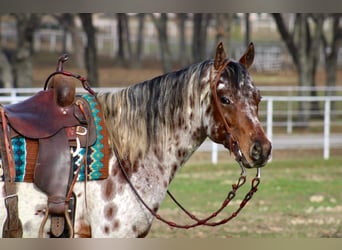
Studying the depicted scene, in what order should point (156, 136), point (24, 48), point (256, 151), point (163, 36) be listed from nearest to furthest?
1. point (256, 151)
2. point (156, 136)
3. point (24, 48)
4. point (163, 36)

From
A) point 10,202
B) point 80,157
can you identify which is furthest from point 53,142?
point 10,202

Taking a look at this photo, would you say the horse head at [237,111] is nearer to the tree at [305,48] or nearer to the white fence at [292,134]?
the white fence at [292,134]

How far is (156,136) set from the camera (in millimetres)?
4461

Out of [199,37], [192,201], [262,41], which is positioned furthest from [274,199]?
[262,41]

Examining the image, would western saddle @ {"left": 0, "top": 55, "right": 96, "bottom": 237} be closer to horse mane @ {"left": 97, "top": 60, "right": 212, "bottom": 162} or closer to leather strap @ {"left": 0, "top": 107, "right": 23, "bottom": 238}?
leather strap @ {"left": 0, "top": 107, "right": 23, "bottom": 238}

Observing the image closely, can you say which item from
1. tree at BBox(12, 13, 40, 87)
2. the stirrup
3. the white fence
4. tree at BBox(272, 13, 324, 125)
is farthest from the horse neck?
tree at BBox(272, 13, 324, 125)

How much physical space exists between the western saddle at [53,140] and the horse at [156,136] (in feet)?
0.17

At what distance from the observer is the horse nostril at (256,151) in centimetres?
422

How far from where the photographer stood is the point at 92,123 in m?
4.36

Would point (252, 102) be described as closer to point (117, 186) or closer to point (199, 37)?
point (117, 186)

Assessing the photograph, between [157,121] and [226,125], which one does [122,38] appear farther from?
[226,125]

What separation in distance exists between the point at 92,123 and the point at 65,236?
630mm

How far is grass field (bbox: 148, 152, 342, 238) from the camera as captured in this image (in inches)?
328

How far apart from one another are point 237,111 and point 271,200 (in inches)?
260
